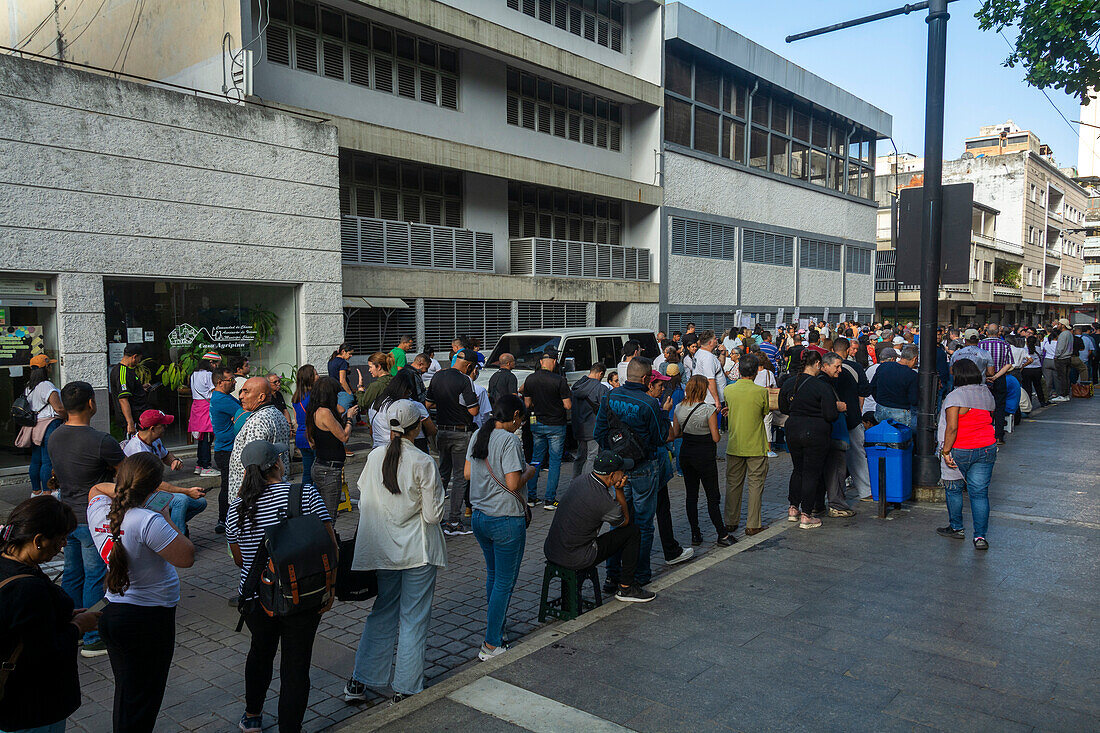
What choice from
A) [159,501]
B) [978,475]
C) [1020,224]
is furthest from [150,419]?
[1020,224]

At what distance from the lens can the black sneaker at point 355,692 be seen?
4.34 m

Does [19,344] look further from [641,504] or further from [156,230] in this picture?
[641,504]

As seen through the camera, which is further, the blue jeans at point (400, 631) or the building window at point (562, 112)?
the building window at point (562, 112)

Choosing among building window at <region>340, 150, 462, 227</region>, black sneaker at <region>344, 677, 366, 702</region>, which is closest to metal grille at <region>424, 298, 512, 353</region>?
building window at <region>340, 150, 462, 227</region>

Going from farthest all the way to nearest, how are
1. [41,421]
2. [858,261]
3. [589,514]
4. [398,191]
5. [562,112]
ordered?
1. [858,261]
2. [562,112]
3. [398,191]
4. [41,421]
5. [589,514]

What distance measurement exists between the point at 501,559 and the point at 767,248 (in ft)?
86.9

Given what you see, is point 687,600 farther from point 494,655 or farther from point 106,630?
point 106,630

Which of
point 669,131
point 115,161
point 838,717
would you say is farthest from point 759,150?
point 838,717

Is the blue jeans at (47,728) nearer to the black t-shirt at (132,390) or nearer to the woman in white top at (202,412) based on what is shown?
the black t-shirt at (132,390)

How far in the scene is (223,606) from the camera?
5.90 meters

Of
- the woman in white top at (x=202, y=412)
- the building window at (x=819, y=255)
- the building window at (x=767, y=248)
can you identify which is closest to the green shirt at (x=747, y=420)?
the woman in white top at (x=202, y=412)

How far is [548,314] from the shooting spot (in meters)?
20.9

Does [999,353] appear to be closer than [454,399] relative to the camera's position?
No

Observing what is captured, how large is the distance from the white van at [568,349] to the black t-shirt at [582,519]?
Result: 727 cm
